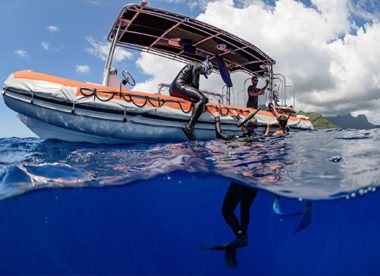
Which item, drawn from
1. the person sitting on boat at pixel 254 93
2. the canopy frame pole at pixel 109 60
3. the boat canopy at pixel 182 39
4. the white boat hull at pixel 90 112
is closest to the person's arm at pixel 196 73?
the white boat hull at pixel 90 112

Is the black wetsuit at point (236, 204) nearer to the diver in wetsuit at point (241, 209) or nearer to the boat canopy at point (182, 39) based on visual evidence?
the diver in wetsuit at point (241, 209)

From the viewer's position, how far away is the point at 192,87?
6.77m

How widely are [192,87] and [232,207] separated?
4215mm

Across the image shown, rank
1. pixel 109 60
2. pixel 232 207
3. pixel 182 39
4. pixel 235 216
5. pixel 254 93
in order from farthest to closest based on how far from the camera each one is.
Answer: pixel 254 93
pixel 182 39
pixel 109 60
pixel 232 207
pixel 235 216

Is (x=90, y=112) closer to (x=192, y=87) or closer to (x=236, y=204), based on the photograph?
(x=192, y=87)

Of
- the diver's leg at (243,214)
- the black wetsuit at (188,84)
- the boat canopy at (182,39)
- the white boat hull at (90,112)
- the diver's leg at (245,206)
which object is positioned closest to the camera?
the diver's leg at (243,214)

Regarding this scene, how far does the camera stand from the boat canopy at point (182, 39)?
23.6ft

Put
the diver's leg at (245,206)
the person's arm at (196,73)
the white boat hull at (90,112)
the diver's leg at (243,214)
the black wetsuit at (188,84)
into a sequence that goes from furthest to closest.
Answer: the person's arm at (196,73) < the black wetsuit at (188,84) < the white boat hull at (90,112) < the diver's leg at (245,206) < the diver's leg at (243,214)

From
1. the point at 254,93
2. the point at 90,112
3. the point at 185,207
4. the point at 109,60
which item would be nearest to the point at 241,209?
the point at 185,207

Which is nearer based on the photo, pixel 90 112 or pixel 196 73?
pixel 90 112

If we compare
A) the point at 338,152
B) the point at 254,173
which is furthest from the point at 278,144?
the point at 254,173

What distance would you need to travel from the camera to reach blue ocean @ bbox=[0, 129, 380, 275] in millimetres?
4297

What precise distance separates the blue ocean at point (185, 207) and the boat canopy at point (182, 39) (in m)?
3.82

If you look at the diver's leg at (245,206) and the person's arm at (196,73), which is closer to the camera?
the diver's leg at (245,206)
